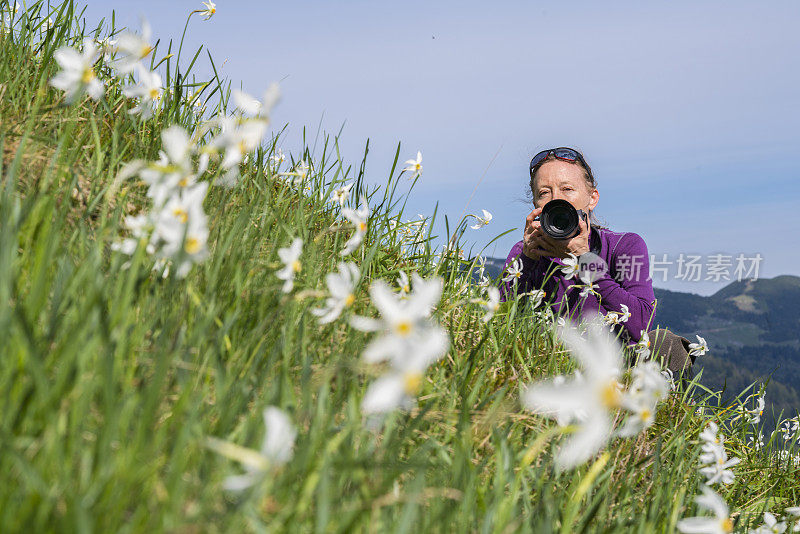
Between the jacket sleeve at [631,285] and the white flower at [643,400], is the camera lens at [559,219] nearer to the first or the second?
the jacket sleeve at [631,285]

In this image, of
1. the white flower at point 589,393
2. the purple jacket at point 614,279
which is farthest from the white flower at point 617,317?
the white flower at point 589,393

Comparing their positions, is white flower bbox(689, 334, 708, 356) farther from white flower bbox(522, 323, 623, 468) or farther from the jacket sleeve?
white flower bbox(522, 323, 623, 468)

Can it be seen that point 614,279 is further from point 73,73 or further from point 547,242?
point 73,73

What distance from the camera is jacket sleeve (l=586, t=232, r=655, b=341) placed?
3822 millimetres

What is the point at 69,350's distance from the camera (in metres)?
1.05

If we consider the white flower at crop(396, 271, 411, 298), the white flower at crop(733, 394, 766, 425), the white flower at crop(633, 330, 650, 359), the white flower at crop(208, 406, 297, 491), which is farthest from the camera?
the white flower at crop(733, 394, 766, 425)

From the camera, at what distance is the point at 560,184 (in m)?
4.67

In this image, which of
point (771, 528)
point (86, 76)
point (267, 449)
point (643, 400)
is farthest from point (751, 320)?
point (267, 449)

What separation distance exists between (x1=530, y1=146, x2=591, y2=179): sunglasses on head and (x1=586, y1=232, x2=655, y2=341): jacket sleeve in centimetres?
76

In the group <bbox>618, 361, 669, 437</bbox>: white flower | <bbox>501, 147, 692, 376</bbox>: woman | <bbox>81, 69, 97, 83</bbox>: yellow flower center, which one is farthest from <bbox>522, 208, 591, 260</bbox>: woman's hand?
<bbox>81, 69, 97, 83</bbox>: yellow flower center

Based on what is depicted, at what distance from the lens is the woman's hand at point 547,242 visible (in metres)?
3.91

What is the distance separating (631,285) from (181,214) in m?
3.78

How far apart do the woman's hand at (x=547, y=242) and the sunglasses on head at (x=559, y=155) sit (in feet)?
3.22

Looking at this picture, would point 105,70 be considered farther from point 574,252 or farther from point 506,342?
point 574,252
